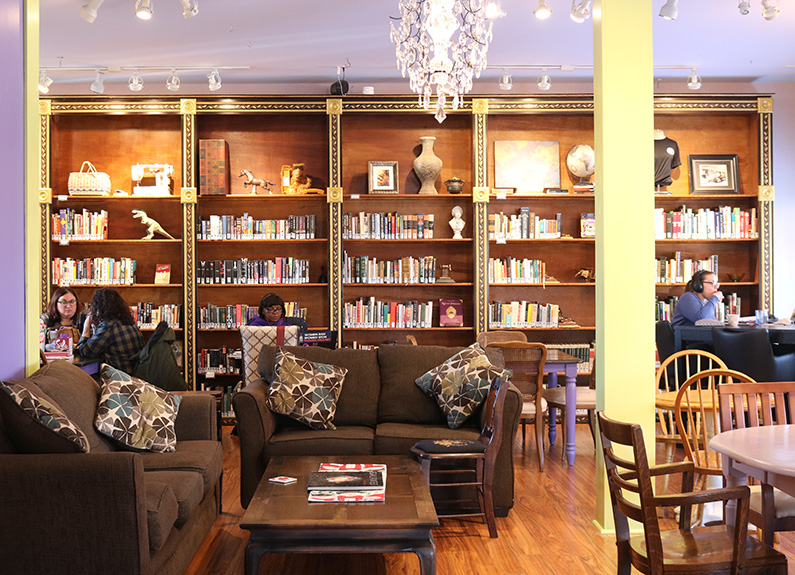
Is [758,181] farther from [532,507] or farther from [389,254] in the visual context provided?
[532,507]

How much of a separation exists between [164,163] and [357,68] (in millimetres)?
2210

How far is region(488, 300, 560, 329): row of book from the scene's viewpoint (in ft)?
23.6

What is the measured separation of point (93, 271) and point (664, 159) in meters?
5.78

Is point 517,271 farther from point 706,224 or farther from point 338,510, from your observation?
point 338,510

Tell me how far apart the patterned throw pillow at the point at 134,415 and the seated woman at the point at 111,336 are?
1.71 metres

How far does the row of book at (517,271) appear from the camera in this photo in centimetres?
721

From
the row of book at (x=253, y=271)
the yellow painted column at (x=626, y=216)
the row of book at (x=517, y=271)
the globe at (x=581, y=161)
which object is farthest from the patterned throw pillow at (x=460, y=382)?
the globe at (x=581, y=161)

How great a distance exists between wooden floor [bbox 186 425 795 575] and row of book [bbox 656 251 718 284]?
3.28m

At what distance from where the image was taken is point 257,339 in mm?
5867

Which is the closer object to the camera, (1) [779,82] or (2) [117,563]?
(2) [117,563]

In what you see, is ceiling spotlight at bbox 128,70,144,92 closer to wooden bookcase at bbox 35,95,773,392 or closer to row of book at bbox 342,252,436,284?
wooden bookcase at bbox 35,95,773,392

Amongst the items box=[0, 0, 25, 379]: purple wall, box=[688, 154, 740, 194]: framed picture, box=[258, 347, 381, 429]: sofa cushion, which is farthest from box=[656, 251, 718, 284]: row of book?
box=[0, 0, 25, 379]: purple wall

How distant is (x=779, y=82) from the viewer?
748cm

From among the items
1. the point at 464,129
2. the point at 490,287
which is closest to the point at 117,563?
the point at 490,287
